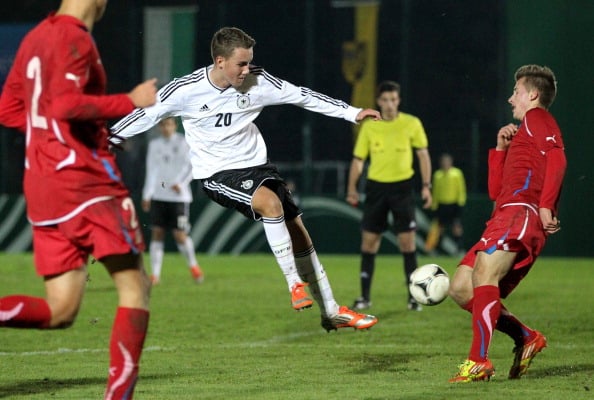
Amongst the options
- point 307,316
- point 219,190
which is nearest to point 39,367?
point 219,190

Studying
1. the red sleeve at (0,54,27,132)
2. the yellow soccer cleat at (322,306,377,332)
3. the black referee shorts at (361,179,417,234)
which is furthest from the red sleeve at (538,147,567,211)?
the black referee shorts at (361,179,417,234)

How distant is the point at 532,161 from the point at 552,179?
255 millimetres

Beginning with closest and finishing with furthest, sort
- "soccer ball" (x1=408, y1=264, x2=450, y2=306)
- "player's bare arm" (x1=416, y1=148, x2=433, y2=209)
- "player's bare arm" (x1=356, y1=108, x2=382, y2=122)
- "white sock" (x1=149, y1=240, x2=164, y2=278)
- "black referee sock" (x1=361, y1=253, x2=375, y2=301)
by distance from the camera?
1. "player's bare arm" (x1=356, y1=108, x2=382, y2=122)
2. "soccer ball" (x1=408, y1=264, x2=450, y2=306)
3. "black referee sock" (x1=361, y1=253, x2=375, y2=301)
4. "player's bare arm" (x1=416, y1=148, x2=433, y2=209)
5. "white sock" (x1=149, y1=240, x2=164, y2=278)

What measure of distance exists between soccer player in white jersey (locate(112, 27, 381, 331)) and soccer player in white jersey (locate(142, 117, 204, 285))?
8086 mm

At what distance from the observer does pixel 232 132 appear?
834 centimetres

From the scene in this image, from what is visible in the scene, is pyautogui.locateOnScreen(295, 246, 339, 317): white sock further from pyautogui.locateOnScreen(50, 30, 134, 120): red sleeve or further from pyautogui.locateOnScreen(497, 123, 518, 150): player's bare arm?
pyautogui.locateOnScreen(50, 30, 134, 120): red sleeve

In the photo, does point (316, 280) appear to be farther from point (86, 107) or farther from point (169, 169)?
point (169, 169)

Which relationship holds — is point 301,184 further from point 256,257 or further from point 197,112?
point 197,112

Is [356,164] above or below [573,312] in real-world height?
above

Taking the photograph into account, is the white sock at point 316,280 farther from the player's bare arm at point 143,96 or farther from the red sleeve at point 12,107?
the player's bare arm at point 143,96

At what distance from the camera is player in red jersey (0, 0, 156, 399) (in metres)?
5.38

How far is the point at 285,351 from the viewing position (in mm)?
9227

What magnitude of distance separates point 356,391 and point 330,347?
2525 millimetres

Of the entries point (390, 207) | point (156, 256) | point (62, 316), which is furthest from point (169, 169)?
point (62, 316)
